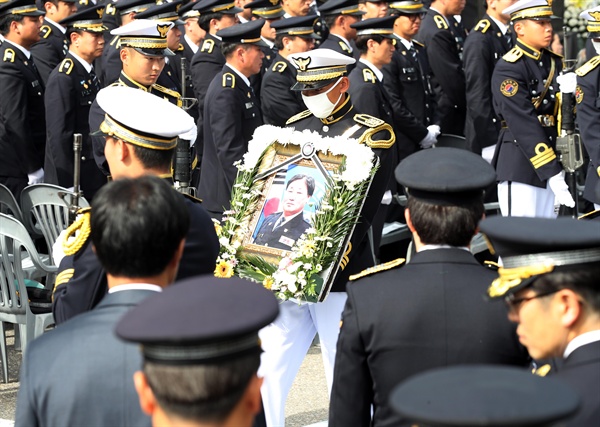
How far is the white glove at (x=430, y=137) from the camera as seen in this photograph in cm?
948

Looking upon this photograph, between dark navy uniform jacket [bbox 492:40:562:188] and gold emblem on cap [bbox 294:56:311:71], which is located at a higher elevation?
gold emblem on cap [bbox 294:56:311:71]

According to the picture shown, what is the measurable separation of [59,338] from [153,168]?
1183mm

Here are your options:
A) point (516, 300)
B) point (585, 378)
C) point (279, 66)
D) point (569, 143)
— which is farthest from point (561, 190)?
point (585, 378)

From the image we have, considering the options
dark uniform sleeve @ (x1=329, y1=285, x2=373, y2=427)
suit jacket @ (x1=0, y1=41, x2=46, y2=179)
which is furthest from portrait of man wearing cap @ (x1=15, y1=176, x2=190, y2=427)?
suit jacket @ (x1=0, y1=41, x2=46, y2=179)

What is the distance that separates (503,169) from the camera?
8227mm

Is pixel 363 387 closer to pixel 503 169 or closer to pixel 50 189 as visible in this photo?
pixel 50 189

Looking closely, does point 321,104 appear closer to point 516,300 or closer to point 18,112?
point 516,300

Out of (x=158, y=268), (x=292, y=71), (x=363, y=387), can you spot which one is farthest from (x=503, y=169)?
(x=158, y=268)

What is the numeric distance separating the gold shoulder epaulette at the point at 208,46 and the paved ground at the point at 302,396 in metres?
3.48

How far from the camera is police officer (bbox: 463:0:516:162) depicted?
9.51 metres

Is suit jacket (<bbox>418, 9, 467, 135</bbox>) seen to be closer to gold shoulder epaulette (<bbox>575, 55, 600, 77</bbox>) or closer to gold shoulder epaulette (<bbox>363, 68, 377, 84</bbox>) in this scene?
gold shoulder epaulette (<bbox>363, 68, 377, 84</bbox>)

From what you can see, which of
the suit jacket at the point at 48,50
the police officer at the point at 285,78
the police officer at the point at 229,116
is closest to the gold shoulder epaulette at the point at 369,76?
the police officer at the point at 285,78

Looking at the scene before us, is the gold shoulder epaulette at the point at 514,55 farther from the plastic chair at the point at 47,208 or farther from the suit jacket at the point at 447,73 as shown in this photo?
the plastic chair at the point at 47,208

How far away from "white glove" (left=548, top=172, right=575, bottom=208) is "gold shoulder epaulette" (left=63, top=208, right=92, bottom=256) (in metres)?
4.74
